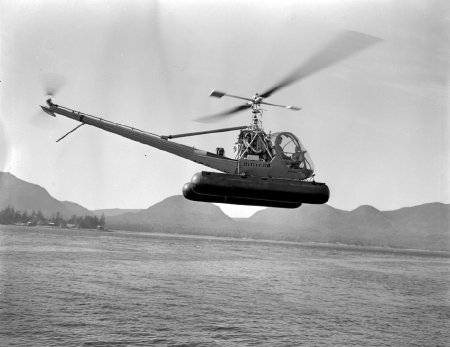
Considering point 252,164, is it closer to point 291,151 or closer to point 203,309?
point 291,151

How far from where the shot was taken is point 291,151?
2453 cm

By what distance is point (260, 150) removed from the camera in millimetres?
24125

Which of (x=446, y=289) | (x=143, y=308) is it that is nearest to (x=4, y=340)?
(x=143, y=308)

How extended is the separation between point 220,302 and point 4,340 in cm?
2457

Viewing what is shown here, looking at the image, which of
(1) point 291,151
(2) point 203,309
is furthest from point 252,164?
(2) point 203,309

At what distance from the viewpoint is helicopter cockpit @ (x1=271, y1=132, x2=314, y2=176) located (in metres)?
24.3

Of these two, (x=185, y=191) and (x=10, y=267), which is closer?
(x=185, y=191)

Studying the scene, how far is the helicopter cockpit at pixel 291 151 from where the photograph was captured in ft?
79.6

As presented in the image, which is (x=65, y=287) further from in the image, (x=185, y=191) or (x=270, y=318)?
→ (x=185, y=191)

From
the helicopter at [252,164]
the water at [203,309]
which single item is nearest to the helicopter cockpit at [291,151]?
the helicopter at [252,164]

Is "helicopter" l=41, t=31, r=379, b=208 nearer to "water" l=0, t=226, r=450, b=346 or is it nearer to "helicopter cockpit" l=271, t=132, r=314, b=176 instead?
"helicopter cockpit" l=271, t=132, r=314, b=176

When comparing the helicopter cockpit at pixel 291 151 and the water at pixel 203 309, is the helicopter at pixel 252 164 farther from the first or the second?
the water at pixel 203 309

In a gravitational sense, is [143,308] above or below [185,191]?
below

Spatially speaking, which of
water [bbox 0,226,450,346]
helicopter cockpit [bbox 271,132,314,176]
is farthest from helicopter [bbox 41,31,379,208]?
water [bbox 0,226,450,346]
